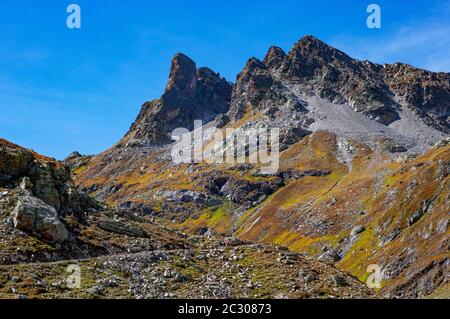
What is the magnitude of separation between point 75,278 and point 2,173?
2457 cm

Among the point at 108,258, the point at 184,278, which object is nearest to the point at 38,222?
the point at 108,258

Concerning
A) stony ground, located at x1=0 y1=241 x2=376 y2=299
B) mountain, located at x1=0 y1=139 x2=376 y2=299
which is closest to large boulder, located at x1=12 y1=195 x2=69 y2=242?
mountain, located at x1=0 y1=139 x2=376 y2=299

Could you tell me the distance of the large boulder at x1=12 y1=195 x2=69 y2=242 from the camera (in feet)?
178

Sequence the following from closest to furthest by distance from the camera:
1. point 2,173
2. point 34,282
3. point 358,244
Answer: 1. point 34,282
2. point 2,173
3. point 358,244

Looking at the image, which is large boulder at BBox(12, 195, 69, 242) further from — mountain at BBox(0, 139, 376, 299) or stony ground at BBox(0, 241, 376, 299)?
stony ground at BBox(0, 241, 376, 299)

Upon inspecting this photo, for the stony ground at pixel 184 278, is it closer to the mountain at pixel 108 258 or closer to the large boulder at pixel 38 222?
the mountain at pixel 108 258

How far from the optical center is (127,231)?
65062 millimetres

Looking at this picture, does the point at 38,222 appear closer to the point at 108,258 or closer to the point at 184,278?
the point at 108,258

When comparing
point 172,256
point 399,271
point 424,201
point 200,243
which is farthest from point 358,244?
point 172,256

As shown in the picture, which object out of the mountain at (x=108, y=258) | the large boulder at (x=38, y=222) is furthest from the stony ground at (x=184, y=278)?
the large boulder at (x=38, y=222)

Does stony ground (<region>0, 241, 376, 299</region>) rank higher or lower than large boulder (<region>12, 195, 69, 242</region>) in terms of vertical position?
lower

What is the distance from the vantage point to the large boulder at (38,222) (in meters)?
54.2

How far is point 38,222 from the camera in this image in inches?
2148
